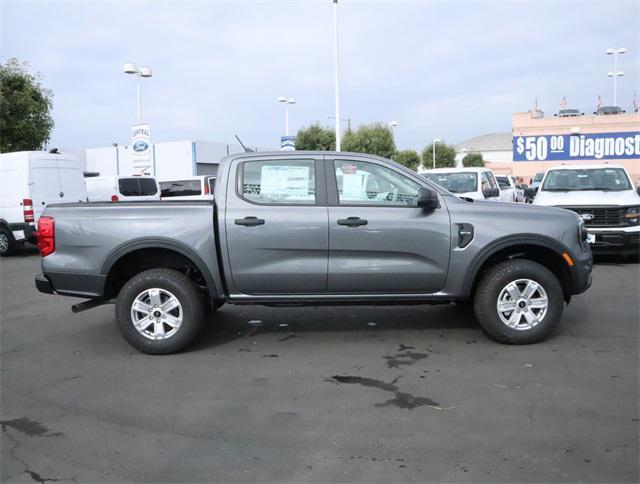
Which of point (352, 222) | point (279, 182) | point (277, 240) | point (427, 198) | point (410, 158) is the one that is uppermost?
point (410, 158)

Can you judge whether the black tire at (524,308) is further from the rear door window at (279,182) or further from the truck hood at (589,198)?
the truck hood at (589,198)

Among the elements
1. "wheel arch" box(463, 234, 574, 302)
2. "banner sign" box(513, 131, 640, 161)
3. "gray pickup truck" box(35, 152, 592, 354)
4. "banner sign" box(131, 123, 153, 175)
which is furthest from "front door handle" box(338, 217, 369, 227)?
"banner sign" box(513, 131, 640, 161)

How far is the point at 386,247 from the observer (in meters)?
5.51

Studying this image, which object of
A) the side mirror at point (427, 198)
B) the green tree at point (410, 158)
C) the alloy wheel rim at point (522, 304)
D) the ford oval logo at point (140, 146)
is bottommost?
the alloy wheel rim at point (522, 304)

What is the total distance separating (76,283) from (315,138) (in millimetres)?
36693

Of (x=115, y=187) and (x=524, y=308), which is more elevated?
(x=115, y=187)

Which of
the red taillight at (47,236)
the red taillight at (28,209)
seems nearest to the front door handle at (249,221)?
the red taillight at (47,236)

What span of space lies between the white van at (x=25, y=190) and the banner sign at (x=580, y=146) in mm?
40699

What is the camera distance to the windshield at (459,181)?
1336 centimetres

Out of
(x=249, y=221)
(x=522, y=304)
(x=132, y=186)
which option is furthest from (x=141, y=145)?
(x=522, y=304)

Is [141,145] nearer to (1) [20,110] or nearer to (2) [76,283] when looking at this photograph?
(1) [20,110]

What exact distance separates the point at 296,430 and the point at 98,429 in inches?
53.0

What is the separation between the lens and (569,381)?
4.70 metres

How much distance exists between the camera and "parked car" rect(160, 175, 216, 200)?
18.6 meters
